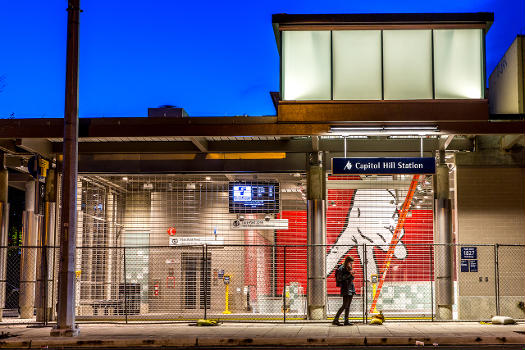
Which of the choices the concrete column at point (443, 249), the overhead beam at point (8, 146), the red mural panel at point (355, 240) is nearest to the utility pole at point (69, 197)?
the overhead beam at point (8, 146)

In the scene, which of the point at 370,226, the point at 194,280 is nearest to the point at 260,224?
the point at 194,280

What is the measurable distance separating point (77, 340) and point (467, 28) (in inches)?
504

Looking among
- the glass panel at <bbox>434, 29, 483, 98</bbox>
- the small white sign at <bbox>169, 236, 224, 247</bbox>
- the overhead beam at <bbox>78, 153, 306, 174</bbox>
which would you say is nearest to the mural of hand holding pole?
the overhead beam at <bbox>78, 153, 306, 174</bbox>

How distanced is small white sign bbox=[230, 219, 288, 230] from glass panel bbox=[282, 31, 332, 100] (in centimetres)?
387

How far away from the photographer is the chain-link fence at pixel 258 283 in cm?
2067

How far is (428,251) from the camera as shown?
70.3 ft

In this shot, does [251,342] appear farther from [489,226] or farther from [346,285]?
[489,226]

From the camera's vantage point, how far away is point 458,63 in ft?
65.7

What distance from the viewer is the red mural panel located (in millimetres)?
21469

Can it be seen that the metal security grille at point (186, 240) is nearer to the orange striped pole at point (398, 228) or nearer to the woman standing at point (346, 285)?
the orange striped pole at point (398, 228)

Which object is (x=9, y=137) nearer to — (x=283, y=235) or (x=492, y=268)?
(x=283, y=235)

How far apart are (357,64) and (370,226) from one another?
4801mm

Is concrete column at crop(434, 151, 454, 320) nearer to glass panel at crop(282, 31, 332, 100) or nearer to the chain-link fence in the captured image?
the chain-link fence

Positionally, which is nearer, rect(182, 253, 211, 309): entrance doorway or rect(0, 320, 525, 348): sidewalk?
rect(0, 320, 525, 348): sidewalk
